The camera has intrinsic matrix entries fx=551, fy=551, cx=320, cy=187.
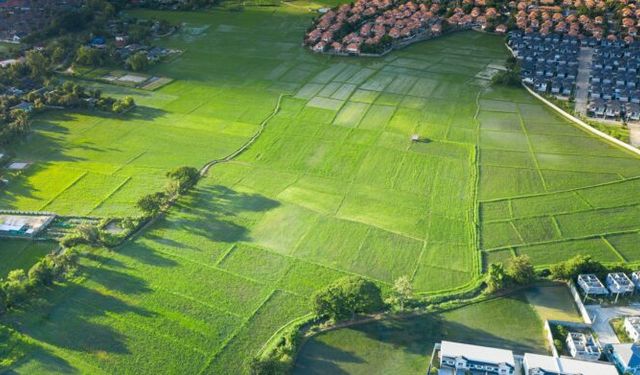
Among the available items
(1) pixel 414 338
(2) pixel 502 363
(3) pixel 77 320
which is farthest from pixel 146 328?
(2) pixel 502 363

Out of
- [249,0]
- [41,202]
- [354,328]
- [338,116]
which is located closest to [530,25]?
[338,116]

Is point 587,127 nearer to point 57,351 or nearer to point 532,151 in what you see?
point 532,151

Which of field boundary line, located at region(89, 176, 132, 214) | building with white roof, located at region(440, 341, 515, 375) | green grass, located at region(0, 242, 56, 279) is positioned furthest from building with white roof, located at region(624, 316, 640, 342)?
field boundary line, located at region(89, 176, 132, 214)

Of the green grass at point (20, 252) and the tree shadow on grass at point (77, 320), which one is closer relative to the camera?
the tree shadow on grass at point (77, 320)

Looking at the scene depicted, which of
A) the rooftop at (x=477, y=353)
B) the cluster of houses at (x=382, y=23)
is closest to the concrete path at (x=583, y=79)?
the cluster of houses at (x=382, y=23)

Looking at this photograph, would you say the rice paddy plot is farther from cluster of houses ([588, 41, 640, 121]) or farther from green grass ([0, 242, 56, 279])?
green grass ([0, 242, 56, 279])

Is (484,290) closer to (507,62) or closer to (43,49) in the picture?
(507,62)

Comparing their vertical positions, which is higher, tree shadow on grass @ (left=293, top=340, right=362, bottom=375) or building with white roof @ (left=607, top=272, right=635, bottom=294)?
building with white roof @ (left=607, top=272, right=635, bottom=294)

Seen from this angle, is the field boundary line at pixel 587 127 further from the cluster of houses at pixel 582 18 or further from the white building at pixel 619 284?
the cluster of houses at pixel 582 18
